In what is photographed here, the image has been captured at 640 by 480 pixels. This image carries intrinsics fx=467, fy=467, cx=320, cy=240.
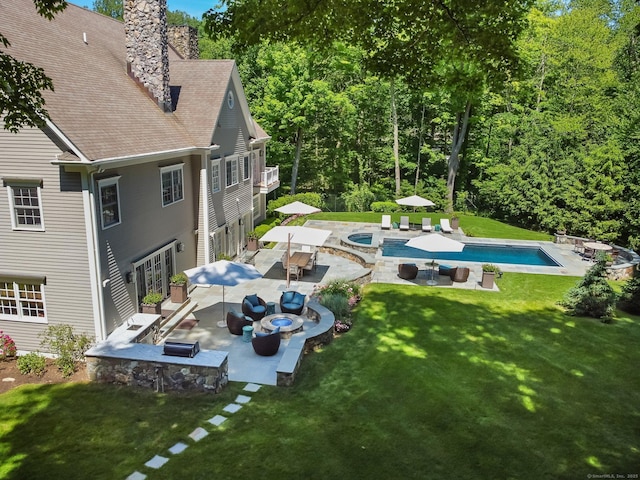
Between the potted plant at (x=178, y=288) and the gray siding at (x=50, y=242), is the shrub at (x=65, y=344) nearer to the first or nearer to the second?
the gray siding at (x=50, y=242)

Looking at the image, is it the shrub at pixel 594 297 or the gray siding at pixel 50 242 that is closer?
the gray siding at pixel 50 242

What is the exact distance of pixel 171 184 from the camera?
61.2ft

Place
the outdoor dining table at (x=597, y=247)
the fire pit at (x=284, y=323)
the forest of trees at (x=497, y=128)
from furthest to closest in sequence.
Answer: the forest of trees at (x=497, y=128) → the outdoor dining table at (x=597, y=247) → the fire pit at (x=284, y=323)

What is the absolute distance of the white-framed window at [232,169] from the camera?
A: 2405 centimetres

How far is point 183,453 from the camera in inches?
355

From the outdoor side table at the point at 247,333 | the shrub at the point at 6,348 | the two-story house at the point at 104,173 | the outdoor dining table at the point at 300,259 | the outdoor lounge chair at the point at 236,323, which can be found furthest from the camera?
the outdoor dining table at the point at 300,259

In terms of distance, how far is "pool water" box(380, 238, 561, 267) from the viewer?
27891 mm

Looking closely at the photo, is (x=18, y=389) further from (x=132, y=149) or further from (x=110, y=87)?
(x=110, y=87)

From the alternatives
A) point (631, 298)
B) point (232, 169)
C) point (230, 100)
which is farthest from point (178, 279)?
point (631, 298)

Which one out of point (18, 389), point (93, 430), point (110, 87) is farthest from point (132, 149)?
point (93, 430)

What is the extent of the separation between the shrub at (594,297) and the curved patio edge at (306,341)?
32.2 ft

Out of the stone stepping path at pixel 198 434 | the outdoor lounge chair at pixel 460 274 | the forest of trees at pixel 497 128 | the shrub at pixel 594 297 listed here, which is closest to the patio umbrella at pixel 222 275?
the stone stepping path at pixel 198 434

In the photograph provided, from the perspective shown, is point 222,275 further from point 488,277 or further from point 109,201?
point 488,277

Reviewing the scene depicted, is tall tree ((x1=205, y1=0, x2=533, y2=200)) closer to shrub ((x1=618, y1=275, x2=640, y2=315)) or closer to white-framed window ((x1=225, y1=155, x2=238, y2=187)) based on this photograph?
shrub ((x1=618, y1=275, x2=640, y2=315))
